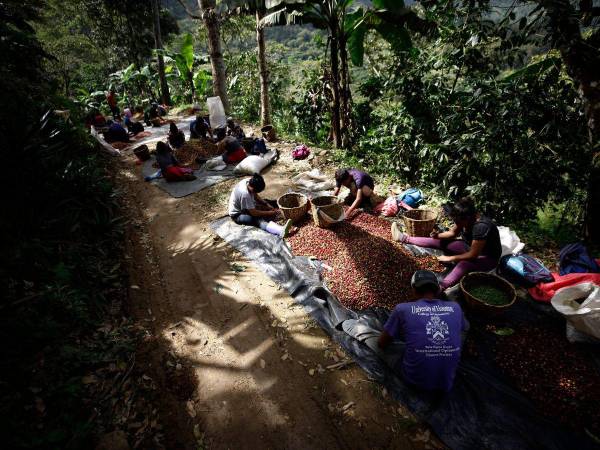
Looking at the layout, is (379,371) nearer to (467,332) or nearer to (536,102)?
(467,332)

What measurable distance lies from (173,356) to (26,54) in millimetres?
6517

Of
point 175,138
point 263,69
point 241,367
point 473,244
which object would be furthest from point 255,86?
point 241,367

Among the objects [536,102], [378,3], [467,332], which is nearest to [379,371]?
[467,332]

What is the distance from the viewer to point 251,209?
16.3 ft

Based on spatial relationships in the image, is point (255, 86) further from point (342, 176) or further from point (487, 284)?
point (487, 284)

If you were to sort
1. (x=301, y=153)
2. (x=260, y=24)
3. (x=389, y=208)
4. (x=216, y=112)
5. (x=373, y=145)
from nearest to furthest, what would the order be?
(x=389, y=208), (x=260, y=24), (x=373, y=145), (x=301, y=153), (x=216, y=112)

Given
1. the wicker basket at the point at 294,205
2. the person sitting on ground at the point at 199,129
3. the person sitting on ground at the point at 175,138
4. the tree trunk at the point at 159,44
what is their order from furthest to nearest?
the tree trunk at the point at 159,44
the person sitting on ground at the point at 199,129
the person sitting on ground at the point at 175,138
the wicker basket at the point at 294,205

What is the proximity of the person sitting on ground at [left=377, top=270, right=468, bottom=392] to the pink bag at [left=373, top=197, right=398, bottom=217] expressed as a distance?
256cm

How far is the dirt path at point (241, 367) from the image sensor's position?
96.5 inches

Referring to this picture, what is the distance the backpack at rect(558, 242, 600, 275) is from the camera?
10.8 ft

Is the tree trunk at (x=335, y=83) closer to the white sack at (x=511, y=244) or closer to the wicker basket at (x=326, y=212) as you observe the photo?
the wicker basket at (x=326, y=212)

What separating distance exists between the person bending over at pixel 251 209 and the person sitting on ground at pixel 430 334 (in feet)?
8.60

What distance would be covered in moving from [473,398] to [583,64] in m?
3.64

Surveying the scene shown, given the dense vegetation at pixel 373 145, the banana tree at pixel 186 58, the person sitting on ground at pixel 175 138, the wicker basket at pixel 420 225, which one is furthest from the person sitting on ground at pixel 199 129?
the wicker basket at pixel 420 225
